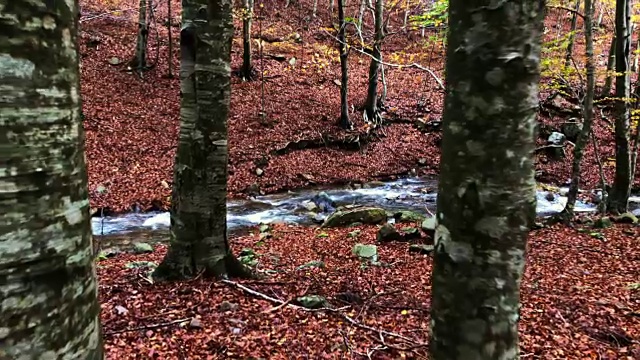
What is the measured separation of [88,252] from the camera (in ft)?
4.29

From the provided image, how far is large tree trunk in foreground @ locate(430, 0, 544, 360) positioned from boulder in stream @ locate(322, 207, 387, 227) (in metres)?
8.76

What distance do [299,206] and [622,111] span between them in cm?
838

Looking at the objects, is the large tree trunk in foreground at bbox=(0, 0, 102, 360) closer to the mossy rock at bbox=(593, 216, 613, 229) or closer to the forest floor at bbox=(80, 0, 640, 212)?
the mossy rock at bbox=(593, 216, 613, 229)

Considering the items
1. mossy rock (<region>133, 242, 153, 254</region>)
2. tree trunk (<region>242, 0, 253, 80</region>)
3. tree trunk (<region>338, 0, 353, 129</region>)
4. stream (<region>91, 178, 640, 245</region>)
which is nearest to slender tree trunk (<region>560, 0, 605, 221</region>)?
stream (<region>91, 178, 640, 245</region>)

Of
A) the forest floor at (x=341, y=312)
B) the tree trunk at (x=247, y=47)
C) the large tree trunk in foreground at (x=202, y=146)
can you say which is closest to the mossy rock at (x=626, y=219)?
the forest floor at (x=341, y=312)

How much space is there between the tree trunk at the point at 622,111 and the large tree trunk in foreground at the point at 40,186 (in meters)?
11.0

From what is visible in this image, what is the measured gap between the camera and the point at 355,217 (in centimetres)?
1104

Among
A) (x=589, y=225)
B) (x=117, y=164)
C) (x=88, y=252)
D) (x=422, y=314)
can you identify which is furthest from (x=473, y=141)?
(x=117, y=164)

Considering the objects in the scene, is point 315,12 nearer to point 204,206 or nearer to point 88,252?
point 204,206

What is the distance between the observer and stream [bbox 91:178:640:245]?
35.2 feet

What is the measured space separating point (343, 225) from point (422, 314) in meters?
6.20

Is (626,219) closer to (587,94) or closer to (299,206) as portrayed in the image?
(587,94)

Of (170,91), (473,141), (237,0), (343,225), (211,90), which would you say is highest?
(237,0)

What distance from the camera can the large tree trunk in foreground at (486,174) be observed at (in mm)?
1791
